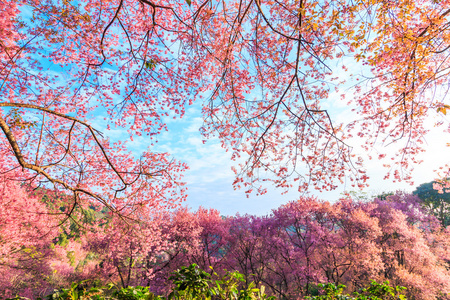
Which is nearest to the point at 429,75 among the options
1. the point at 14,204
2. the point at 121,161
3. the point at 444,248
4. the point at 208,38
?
the point at 208,38

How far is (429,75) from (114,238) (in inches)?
698

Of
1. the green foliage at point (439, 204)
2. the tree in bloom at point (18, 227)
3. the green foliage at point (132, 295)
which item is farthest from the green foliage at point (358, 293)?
the green foliage at point (439, 204)

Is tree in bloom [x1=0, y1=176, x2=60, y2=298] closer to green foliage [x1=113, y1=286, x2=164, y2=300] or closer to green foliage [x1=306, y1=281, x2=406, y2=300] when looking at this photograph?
green foliage [x1=113, y1=286, x2=164, y2=300]

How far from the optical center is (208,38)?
17.4 ft

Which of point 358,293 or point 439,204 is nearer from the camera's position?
point 358,293

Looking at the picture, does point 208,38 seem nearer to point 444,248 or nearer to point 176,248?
point 176,248

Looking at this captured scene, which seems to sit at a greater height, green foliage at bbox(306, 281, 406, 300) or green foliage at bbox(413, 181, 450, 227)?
green foliage at bbox(413, 181, 450, 227)

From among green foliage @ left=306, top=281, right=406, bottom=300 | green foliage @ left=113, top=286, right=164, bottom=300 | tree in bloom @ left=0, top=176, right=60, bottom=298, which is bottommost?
green foliage @ left=306, top=281, right=406, bottom=300

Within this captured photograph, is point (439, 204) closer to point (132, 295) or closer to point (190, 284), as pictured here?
point (190, 284)

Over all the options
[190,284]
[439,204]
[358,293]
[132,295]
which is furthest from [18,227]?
[439,204]

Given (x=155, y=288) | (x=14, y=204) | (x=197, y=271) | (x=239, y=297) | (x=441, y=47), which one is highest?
(x=441, y=47)

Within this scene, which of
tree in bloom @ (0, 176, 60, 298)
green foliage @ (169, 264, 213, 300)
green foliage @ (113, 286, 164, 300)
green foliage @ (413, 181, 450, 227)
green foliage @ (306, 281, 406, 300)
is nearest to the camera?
green foliage @ (113, 286, 164, 300)

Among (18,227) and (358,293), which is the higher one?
(18,227)

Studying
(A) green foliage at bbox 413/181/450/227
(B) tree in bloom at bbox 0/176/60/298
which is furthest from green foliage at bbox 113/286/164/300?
(A) green foliage at bbox 413/181/450/227
